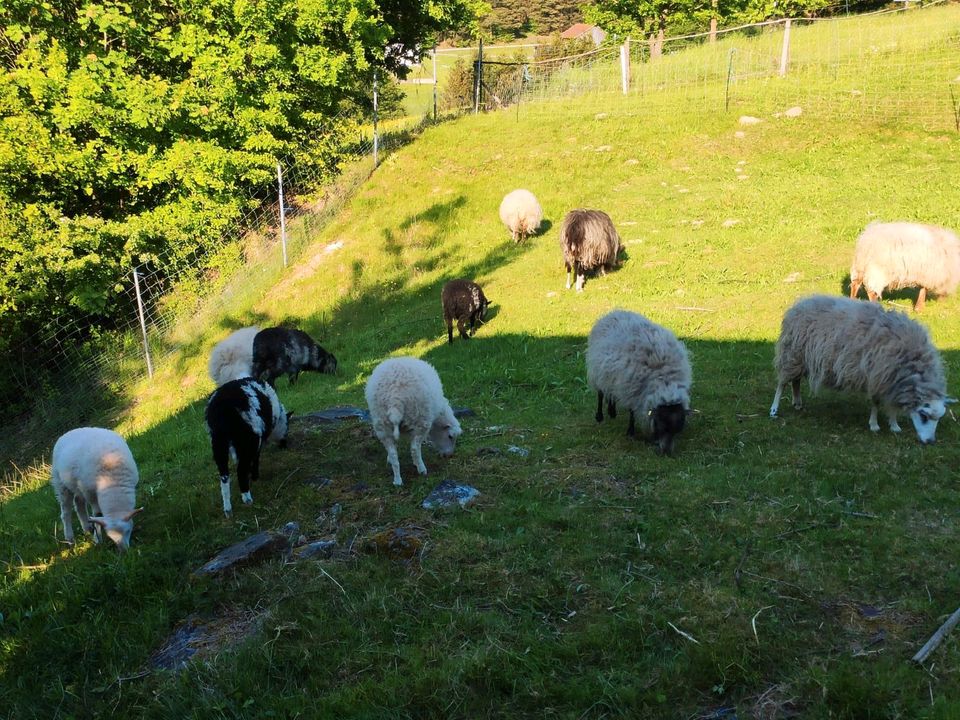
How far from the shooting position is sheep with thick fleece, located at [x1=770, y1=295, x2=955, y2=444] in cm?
698

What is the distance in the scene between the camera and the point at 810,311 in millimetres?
7938

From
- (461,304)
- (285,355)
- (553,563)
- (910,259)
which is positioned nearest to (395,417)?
(553,563)

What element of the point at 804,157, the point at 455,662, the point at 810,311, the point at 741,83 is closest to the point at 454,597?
the point at 455,662

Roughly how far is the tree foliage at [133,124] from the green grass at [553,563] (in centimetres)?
614

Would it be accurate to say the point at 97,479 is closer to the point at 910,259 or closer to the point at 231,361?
the point at 231,361

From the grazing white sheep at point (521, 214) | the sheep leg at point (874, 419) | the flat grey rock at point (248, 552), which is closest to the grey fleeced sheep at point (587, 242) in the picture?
the grazing white sheep at point (521, 214)

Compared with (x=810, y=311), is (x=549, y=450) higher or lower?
lower

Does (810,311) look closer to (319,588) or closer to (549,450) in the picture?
(549,450)

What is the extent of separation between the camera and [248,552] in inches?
211

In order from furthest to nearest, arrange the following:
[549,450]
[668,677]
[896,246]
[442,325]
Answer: [442,325] < [896,246] < [549,450] < [668,677]

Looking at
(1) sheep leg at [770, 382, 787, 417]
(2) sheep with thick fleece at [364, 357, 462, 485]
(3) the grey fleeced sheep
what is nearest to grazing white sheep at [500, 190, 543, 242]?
(3) the grey fleeced sheep

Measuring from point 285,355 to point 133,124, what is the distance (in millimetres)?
8878

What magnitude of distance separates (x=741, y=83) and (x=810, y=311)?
18307 mm

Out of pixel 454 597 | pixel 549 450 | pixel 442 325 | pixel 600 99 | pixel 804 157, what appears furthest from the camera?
pixel 600 99
